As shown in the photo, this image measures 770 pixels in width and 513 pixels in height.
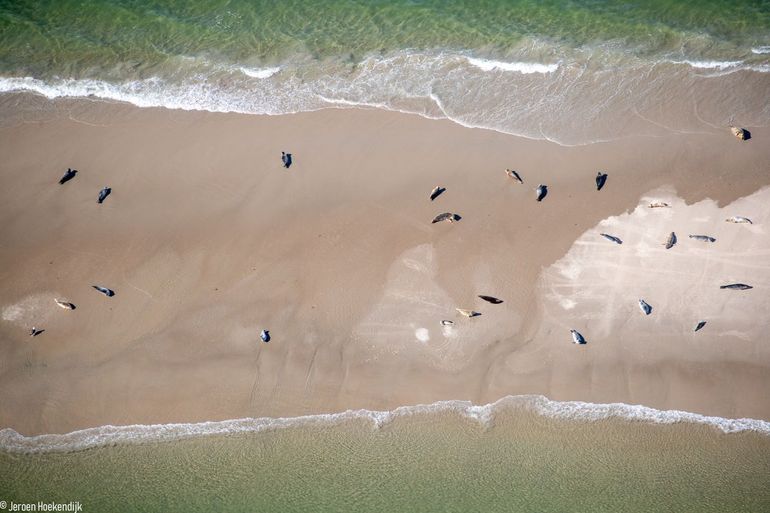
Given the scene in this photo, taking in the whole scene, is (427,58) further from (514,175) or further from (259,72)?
(259,72)

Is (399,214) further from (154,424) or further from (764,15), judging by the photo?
(764,15)

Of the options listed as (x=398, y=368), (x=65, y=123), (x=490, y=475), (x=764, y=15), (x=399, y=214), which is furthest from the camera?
(x=764, y=15)

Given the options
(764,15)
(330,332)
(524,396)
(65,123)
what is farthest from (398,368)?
(764,15)

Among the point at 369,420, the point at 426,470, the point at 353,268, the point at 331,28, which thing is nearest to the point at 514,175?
the point at 353,268

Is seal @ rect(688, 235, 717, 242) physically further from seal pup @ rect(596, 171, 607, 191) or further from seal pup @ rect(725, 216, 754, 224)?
seal pup @ rect(596, 171, 607, 191)

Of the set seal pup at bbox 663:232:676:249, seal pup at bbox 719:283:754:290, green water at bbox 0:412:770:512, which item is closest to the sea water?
green water at bbox 0:412:770:512

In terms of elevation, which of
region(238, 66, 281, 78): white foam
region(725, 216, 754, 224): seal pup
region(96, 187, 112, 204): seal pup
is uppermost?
region(238, 66, 281, 78): white foam

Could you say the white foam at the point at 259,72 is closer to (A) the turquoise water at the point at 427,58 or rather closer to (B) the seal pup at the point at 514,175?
(A) the turquoise water at the point at 427,58
